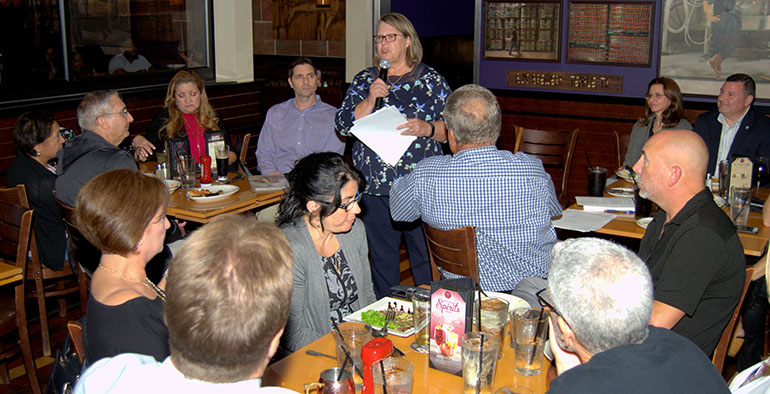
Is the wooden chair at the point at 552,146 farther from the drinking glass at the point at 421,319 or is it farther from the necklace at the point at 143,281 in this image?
the necklace at the point at 143,281

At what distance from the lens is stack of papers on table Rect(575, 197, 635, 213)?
3920mm

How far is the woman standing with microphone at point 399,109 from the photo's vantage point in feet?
12.5

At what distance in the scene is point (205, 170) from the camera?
4.39 metres

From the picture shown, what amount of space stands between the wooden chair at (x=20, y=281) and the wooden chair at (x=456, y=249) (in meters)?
1.92

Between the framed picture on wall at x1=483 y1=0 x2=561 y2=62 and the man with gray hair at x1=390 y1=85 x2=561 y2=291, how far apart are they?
179 inches

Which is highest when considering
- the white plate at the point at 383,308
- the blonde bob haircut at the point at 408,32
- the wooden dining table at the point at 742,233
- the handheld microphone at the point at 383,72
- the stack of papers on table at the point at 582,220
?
the blonde bob haircut at the point at 408,32

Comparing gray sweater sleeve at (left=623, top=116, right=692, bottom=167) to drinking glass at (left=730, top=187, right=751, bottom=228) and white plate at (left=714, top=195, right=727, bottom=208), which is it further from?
drinking glass at (left=730, top=187, right=751, bottom=228)

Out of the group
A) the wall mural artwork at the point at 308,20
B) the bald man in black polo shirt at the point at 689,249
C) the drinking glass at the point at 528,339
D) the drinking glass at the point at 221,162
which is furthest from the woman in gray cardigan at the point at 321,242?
the wall mural artwork at the point at 308,20

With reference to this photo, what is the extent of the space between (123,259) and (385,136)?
1856 mm

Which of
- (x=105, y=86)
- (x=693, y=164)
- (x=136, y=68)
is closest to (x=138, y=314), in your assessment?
Answer: (x=693, y=164)

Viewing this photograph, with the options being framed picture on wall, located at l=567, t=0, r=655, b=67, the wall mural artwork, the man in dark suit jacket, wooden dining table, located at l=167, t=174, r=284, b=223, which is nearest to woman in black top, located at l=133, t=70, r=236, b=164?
wooden dining table, located at l=167, t=174, r=284, b=223

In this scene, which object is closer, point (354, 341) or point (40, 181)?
point (354, 341)

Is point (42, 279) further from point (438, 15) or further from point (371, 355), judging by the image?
point (438, 15)

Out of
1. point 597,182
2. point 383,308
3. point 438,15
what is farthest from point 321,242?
point 438,15
